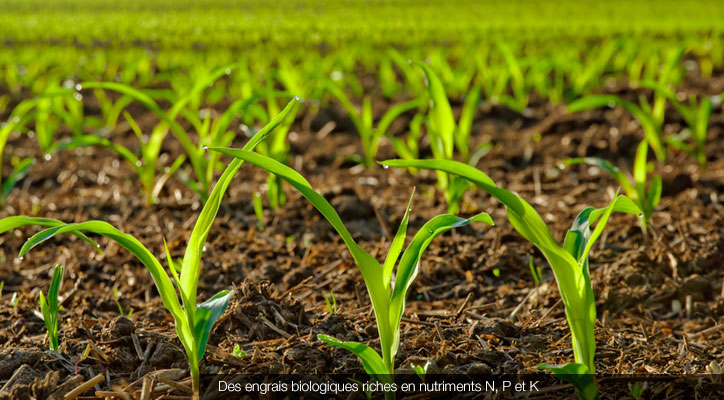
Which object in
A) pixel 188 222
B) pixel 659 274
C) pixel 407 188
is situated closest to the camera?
pixel 659 274

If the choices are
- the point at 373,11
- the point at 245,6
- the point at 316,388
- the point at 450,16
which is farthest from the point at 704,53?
the point at 245,6

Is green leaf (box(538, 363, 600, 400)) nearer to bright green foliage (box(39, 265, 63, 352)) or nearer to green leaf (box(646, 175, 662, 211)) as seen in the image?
bright green foliage (box(39, 265, 63, 352))

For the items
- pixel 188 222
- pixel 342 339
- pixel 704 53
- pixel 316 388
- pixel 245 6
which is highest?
pixel 245 6

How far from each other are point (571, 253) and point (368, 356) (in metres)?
0.41

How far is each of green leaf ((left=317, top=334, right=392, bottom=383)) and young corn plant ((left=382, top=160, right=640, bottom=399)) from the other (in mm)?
276

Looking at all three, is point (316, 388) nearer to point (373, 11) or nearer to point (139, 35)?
point (139, 35)

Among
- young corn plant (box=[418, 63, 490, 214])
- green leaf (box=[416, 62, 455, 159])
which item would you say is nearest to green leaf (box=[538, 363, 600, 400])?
young corn plant (box=[418, 63, 490, 214])

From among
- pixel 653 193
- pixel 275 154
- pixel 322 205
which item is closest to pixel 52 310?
pixel 322 205

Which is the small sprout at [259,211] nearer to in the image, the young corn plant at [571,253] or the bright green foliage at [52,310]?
the bright green foliage at [52,310]

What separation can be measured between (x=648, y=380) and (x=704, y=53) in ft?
20.3

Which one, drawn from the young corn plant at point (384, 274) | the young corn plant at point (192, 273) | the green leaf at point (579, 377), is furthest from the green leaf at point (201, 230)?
the green leaf at point (579, 377)

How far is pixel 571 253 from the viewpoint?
1.26 metres

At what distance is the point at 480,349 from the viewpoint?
1471 mm

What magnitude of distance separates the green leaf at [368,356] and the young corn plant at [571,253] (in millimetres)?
276
